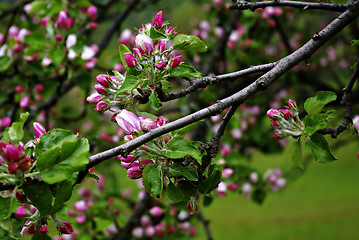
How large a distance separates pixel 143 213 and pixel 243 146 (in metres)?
0.92

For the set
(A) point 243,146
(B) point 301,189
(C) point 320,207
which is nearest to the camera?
(A) point 243,146

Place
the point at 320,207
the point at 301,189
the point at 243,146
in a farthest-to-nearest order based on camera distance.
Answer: the point at 301,189
the point at 320,207
the point at 243,146

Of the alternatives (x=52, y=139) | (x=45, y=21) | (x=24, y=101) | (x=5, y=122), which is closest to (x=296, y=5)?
(x=52, y=139)

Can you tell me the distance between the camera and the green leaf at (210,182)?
0.65 meters

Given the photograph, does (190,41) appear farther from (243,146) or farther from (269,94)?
(269,94)

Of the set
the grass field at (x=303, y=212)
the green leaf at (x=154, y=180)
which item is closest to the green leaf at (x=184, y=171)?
the green leaf at (x=154, y=180)

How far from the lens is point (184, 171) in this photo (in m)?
0.62

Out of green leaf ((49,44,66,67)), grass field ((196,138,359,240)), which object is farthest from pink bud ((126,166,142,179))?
grass field ((196,138,359,240))

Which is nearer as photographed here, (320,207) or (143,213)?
(143,213)

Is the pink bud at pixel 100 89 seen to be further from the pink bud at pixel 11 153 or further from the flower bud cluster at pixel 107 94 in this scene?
the pink bud at pixel 11 153

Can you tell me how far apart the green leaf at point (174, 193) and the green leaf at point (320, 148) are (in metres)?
0.27

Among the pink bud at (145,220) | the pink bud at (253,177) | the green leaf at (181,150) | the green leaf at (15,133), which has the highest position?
the green leaf at (15,133)

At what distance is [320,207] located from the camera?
3193mm

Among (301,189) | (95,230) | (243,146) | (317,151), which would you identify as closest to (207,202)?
(317,151)
